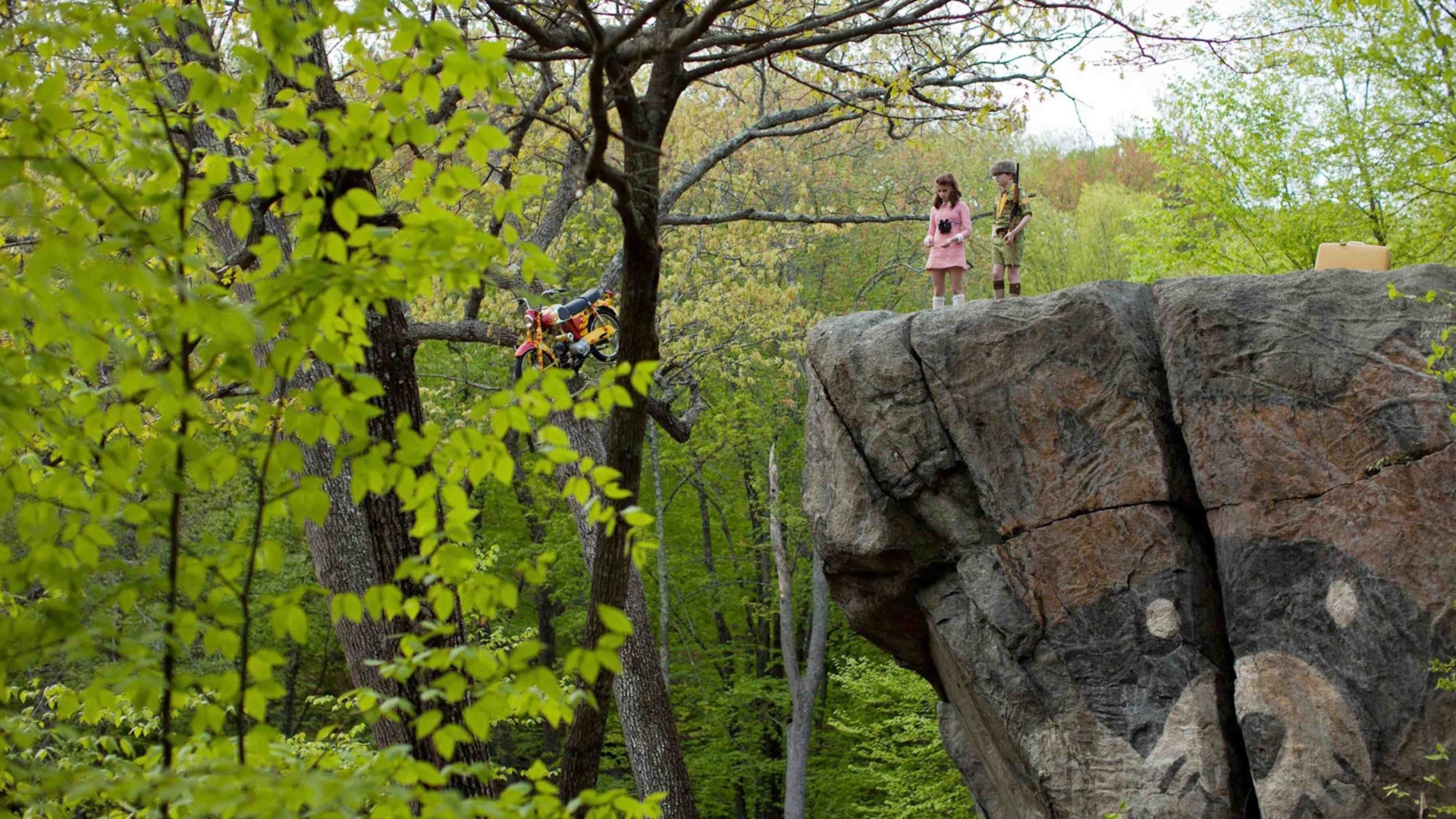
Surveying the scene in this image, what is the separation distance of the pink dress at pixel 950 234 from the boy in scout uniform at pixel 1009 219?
25 cm

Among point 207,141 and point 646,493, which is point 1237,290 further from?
point 646,493

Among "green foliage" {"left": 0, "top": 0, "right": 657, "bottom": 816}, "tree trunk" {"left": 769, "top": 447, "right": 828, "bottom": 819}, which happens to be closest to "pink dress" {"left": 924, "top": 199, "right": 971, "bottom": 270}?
"green foliage" {"left": 0, "top": 0, "right": 657, "bottom": 816}

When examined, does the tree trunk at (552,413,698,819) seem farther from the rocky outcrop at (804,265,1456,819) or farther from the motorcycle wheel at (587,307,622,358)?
the rocky outcrop at (804,265,1456,819)

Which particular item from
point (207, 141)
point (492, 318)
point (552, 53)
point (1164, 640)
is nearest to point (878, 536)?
point (1164, 640)

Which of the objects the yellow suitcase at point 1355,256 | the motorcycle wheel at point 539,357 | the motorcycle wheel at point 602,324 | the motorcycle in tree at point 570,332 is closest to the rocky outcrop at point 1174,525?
the yellow suitcase at point 1355,256

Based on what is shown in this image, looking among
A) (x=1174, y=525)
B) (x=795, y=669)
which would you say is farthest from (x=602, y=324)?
(x=795, y=669)

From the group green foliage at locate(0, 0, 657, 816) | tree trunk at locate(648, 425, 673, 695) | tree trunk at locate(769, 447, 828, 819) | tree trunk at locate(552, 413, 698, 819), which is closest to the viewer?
green foliage at locate(0, 0, 657, 816)

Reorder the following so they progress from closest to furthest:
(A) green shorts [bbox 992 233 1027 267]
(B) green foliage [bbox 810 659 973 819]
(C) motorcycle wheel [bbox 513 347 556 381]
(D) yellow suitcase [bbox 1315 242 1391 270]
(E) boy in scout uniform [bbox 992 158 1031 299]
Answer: (C) motorcycle wheel [bbox 513 347 556 381] < (D) yellow suitcase [bbox 1315 242 1391 270] < (E) boy in scout uniform [bbox 992 158 1031 299] < (A) green shorts [bbox 992 233 1027 267] < (B) green foliage [bbox 810 659 973 819]

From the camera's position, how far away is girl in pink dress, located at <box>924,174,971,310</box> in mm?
9938

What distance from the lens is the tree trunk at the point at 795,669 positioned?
62.1 ft

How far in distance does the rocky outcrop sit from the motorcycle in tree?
2.13 metres

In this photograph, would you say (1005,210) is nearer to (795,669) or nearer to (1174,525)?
(1174,525)

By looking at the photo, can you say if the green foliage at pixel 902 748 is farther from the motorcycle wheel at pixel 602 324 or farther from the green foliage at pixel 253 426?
the green foliage at pixel 253 426

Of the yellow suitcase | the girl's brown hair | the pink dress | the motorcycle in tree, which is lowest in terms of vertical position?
the motorcycle in tree
